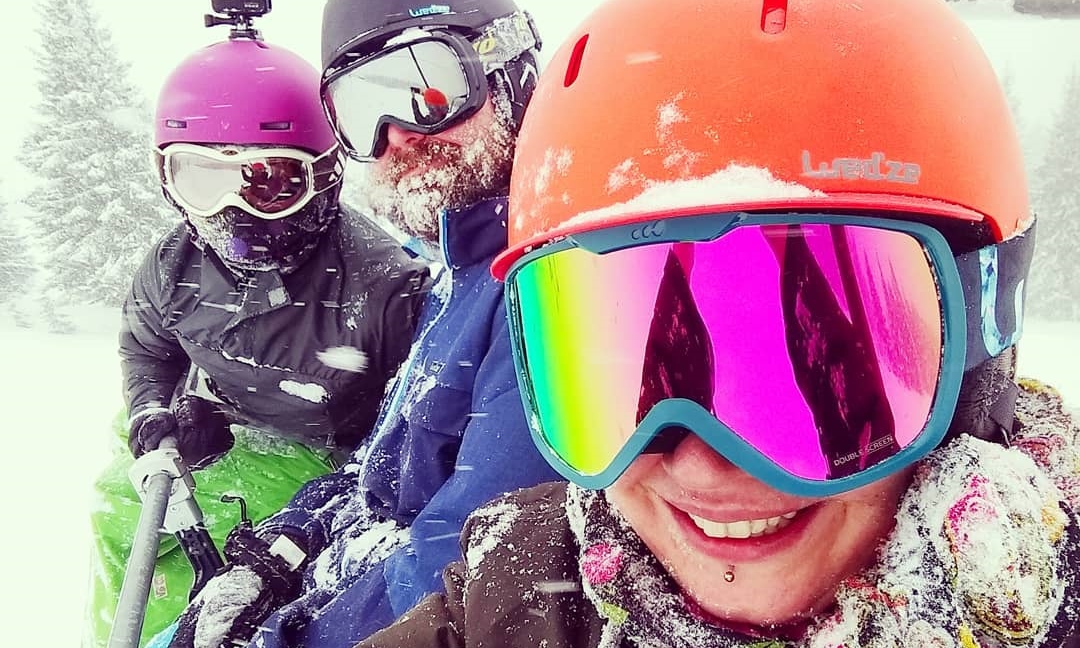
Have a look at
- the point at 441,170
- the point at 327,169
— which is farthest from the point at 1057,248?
the point at 441,170

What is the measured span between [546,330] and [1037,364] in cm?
1060

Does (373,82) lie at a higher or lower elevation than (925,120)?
lower

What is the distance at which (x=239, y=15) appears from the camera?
3.04 m

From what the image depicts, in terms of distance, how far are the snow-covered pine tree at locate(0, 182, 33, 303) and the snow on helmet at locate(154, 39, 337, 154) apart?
1934cm

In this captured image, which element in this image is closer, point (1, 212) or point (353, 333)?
Answer: point (353, 333)

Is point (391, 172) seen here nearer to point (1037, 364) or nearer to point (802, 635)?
point (802, 635)

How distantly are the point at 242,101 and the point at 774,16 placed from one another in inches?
91.8

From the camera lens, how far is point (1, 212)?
19.3 meters

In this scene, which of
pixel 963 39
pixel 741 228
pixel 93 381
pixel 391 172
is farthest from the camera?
pixel 93 381

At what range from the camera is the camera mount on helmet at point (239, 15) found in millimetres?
2977

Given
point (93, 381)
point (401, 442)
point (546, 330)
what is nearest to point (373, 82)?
point (401, 442)

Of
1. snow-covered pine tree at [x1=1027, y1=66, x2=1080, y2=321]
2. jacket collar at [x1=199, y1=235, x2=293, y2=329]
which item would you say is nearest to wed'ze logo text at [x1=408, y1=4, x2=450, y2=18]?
jacket collar at [x1=199, y1=235, x2=293, y2=329]

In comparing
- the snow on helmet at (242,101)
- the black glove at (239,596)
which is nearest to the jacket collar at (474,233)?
the black glove at (239,596)

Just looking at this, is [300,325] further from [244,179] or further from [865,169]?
[865,169]
